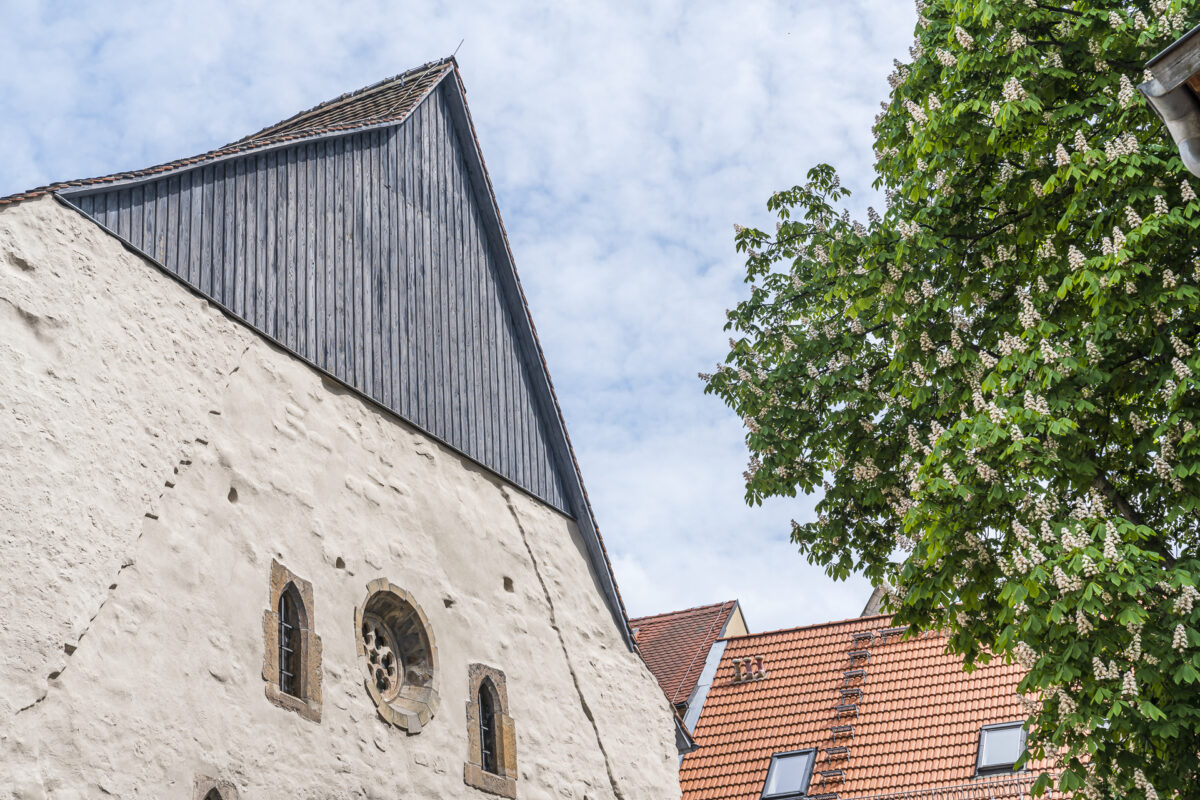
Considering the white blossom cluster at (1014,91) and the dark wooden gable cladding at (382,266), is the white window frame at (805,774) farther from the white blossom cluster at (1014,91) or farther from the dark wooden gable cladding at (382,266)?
the white blossom cluster at (1014,91)

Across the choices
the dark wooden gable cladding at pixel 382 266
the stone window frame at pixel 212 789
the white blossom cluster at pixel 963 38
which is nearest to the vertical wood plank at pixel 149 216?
the dark wooden gable cladding at pixel 382 266

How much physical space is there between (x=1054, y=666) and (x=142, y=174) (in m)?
6.76

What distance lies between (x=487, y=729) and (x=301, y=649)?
252 cm

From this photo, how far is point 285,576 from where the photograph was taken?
31.7ft

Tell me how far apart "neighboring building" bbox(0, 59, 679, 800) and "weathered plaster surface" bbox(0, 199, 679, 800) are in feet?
0.06

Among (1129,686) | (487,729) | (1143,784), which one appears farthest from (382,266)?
(1143,784)

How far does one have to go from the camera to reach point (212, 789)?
27.4ft

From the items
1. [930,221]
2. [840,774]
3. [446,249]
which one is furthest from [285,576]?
[840,774]

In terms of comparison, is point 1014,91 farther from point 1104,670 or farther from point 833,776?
point 833,776

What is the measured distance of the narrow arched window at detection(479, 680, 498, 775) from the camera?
447 inches

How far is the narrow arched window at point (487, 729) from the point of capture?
37.2ft

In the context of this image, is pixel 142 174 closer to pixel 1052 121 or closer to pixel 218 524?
pixel 218 524

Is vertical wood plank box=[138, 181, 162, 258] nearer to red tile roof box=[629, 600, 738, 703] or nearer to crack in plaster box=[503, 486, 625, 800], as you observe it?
crack in plaster box=[503, 486, 625, 800]

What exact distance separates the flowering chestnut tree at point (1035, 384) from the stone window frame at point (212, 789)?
4576 millimetres
